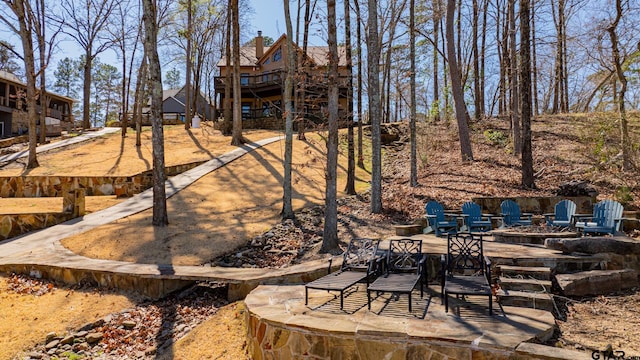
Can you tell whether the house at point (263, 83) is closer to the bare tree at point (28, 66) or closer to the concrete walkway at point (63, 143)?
the concrete walkway at point (63, 143)

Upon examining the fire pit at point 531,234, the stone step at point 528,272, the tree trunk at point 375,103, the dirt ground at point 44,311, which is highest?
the tree trunk at point 375,103

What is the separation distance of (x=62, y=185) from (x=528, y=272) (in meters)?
17.1

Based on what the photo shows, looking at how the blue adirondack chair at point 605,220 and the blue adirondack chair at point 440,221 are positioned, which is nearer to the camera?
the blue adirondack chair at point 605,220

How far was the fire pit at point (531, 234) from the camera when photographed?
7.29 m

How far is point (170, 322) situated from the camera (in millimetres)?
6461

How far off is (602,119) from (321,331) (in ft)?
46.6

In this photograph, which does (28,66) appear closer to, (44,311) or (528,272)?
(44,311)

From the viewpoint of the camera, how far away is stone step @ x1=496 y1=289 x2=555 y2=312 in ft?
15.3

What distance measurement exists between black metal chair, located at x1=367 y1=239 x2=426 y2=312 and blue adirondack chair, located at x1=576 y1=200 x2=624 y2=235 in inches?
134

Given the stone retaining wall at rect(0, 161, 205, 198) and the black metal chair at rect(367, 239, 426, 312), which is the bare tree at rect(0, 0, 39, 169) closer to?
the stone retaining wall at rect(0, 161, 205, 198)

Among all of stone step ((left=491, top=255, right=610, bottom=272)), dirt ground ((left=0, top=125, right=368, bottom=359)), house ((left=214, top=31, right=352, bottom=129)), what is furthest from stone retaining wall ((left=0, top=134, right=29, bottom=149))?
stone step ((left=491, top=255, right=610, bottom=272))

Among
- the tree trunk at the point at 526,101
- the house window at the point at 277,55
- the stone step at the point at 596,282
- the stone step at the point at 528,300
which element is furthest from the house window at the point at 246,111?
the stone step at the point at 528,300

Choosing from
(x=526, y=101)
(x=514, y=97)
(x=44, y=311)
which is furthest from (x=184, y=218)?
(x=514, y=97)

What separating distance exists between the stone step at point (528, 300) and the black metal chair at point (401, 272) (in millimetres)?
1008
